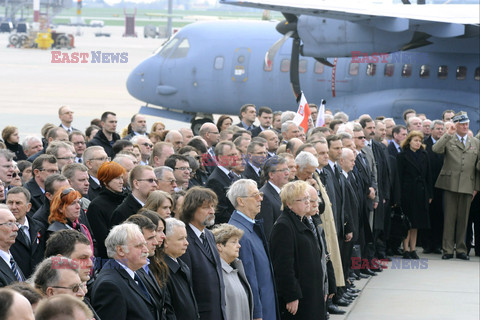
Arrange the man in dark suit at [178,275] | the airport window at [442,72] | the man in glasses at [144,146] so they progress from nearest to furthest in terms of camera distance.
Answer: the man in dark suit at [178,275], the man in glasses at [144,146], the airport window at [442,72]

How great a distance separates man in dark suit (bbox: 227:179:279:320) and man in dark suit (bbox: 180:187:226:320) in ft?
2.06

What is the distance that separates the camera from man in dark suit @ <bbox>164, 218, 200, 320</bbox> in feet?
21.5

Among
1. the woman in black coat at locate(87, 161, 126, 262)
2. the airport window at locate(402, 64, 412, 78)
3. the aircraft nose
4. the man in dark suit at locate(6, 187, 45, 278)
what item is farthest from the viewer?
the aircraft nose

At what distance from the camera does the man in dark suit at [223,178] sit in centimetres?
931

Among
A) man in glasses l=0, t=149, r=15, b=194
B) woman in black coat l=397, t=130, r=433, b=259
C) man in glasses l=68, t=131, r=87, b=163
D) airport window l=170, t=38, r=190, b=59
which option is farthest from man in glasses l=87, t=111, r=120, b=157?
airport window l=170, t=38, r=190, b=59

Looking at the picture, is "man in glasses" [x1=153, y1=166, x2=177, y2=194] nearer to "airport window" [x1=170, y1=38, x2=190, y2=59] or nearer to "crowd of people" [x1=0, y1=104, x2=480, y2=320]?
"crowd of people" [x1=0, y1=104, x2=480, y2=320]

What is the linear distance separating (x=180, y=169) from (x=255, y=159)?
1373 mm

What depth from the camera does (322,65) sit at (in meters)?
20.5

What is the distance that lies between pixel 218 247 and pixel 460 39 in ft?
41.8

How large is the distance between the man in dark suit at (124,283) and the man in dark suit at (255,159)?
4.15m

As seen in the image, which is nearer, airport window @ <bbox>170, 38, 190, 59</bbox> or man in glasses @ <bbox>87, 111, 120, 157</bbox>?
man in glasses @ <bbox>87, 111, 120, 157</bbox>

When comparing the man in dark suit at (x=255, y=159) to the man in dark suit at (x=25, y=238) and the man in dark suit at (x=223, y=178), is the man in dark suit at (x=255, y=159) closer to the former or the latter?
the man in dark suit at (x=223, y=178)

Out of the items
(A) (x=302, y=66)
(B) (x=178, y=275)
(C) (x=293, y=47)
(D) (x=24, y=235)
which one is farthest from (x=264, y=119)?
(B) (x=178, y=275)

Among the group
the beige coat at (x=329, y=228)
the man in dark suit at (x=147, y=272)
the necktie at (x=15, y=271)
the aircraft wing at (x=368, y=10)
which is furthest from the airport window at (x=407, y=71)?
the necktie at (x=15, y=271)
